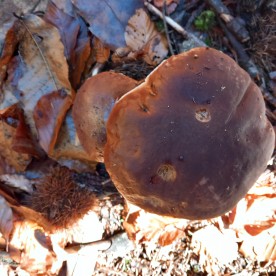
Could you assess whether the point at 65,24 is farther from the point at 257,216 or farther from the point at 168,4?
the point at 257,216

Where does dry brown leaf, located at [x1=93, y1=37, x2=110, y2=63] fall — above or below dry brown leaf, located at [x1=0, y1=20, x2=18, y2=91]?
below

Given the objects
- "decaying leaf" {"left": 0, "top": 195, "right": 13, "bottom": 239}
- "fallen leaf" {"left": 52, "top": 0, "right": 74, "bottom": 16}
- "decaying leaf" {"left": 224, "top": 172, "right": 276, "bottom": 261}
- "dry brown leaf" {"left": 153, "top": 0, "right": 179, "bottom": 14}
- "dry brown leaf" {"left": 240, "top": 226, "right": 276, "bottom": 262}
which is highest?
"fallen leaf" {"left": 52, "top": 0, "right": 74, "bottom": 16}

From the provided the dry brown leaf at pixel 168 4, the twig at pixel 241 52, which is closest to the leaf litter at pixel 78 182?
the dry brown leaf at pixel 168 4

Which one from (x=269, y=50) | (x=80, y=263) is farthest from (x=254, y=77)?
(x=80, y=263)

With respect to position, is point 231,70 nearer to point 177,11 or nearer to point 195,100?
point 195,100

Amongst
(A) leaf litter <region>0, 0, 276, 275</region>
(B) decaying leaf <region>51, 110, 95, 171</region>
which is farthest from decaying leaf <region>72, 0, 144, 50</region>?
(B) decaying leaf <region>51, 110, 95, 171</region>

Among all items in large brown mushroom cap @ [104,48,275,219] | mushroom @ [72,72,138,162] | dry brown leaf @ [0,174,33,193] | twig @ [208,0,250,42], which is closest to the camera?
large brown mushroom cap @ [104,48,275,219]

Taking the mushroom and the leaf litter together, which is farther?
the leaf litter

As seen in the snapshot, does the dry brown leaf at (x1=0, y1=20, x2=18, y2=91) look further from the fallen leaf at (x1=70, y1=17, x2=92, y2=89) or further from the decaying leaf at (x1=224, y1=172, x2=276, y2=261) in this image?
the decaying leaf at (x1=224, y1=172, x2=276, y2=261)
